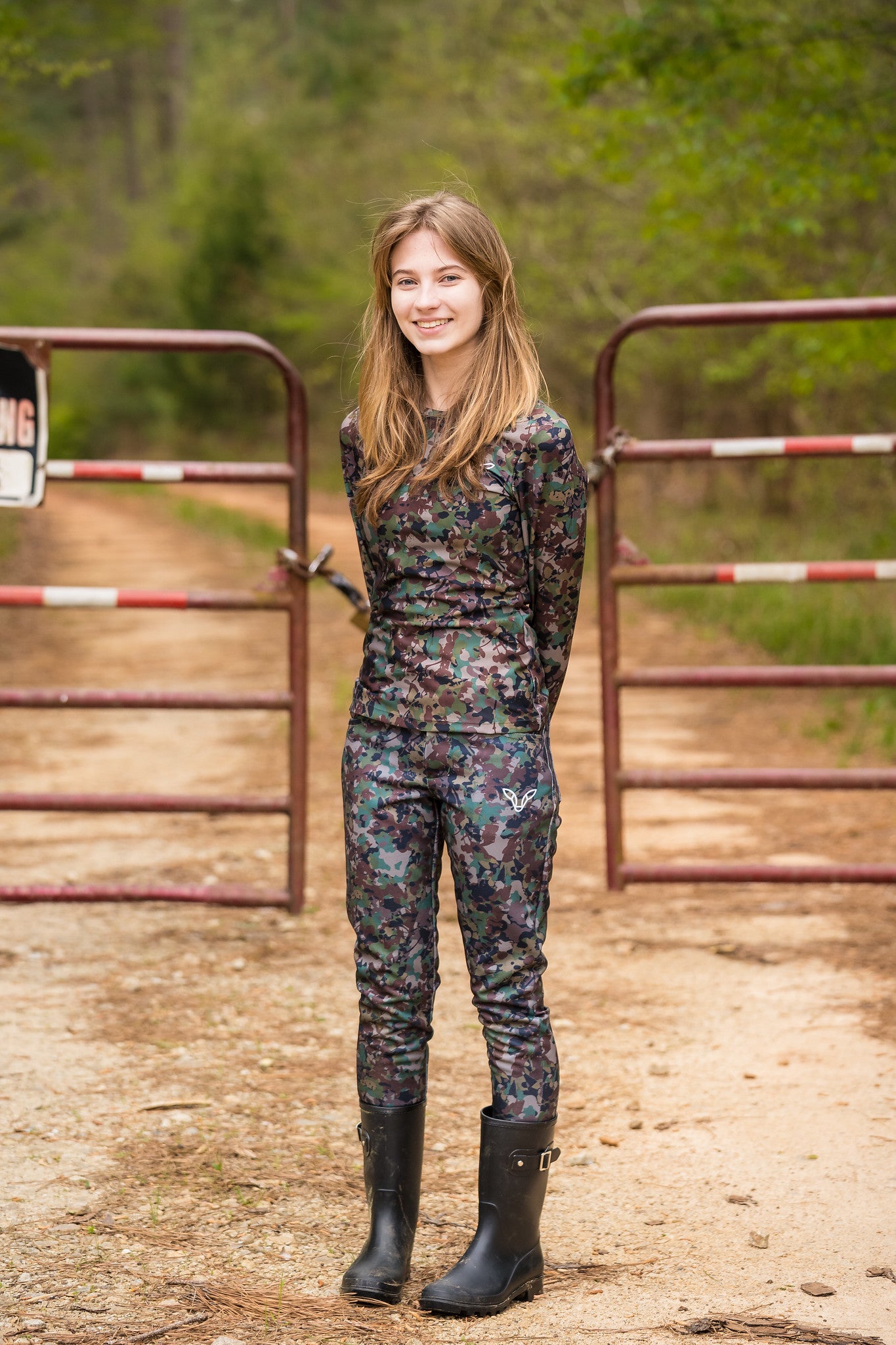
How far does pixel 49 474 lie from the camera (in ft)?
12.7

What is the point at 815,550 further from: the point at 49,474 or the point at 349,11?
the point at 349,11

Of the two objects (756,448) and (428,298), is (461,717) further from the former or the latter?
(756,448)

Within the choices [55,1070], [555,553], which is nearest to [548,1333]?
[555,553]

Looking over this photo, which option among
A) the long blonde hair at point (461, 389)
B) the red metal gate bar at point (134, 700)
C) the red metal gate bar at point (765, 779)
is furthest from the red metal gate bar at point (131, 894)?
the long blonde hair at point (461, 389)

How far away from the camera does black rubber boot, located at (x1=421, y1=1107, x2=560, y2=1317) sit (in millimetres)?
2184

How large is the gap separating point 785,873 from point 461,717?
2.05 meters

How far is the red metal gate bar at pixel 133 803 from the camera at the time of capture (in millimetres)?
3969

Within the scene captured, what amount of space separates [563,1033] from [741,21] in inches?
210

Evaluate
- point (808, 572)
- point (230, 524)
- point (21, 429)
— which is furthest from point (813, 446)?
point (230, 524)

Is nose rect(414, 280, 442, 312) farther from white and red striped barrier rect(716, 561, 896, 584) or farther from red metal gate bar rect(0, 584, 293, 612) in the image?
white and red striped barrier rect(716, 561, 896, 584)

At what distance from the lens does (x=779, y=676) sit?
156 inches

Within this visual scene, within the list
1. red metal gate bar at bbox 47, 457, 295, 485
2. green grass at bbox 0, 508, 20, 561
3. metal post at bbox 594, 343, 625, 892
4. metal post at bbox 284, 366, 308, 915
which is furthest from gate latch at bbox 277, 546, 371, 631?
green grass at bbox 0, 508, 20, 561

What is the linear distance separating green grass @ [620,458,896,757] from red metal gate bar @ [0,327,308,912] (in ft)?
9.25

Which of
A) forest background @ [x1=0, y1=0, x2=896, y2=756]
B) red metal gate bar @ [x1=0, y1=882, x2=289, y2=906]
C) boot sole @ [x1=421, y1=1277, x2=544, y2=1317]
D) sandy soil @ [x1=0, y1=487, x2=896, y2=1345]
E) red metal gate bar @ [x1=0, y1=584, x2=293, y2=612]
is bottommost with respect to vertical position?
boot sole @ [x1=421, y1=1277, x2=544, y2=1317]
